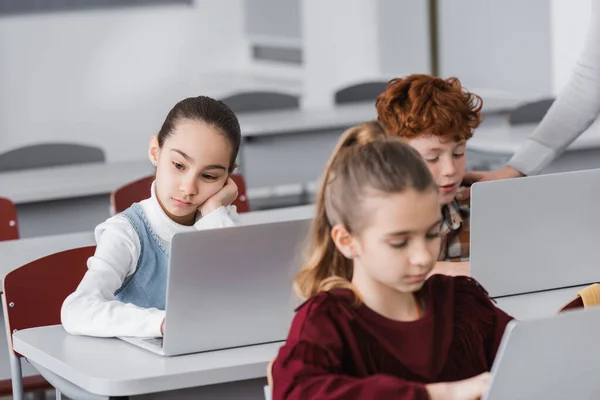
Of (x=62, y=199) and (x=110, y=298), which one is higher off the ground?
(x=110, y=298)

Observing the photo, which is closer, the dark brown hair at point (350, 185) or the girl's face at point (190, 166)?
the dark brown hair at point (350, 185)

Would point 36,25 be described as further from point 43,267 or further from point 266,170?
point 43,267

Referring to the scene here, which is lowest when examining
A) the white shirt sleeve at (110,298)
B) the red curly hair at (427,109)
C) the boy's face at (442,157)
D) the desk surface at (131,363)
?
the desk surface at (131,363)

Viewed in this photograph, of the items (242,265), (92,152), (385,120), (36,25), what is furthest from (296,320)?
(36,25)

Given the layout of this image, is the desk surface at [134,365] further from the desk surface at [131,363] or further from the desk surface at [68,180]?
the desk surface at [68,180]

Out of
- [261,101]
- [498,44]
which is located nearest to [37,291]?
[261,101]

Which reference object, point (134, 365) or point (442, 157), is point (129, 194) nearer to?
point (442, 157)

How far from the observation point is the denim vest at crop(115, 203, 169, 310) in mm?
2131

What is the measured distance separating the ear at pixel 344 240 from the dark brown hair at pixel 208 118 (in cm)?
61

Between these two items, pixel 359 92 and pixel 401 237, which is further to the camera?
pixel 359 92

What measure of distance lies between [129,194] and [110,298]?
1265 millimetres

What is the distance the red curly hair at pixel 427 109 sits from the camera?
219 cm

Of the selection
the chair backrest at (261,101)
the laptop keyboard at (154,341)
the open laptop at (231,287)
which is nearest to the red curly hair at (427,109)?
the open laptop at (231,287)

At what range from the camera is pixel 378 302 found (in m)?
1.57
